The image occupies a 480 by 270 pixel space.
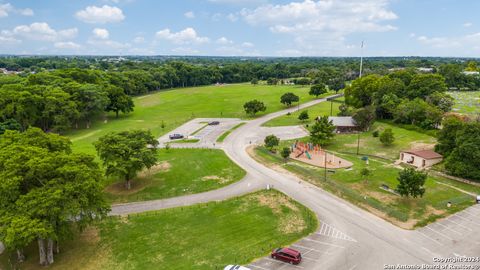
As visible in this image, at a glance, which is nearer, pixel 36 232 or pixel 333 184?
pixel 36 232

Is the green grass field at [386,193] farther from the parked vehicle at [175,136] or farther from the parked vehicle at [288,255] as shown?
the parked vehicle at [175,136]

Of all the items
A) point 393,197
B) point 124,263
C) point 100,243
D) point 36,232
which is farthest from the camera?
point 393,197

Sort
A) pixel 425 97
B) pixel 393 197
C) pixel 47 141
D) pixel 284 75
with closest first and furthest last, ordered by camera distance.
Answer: pixel 47 141
pixel 393 197
pixel 425 97
pixel 284 75

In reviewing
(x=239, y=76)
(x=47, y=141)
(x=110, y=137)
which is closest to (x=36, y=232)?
(x=47, y=141)


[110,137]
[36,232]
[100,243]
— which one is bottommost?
[100,243]

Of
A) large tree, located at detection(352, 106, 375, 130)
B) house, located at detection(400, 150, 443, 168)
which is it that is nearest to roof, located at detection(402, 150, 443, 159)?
house, located at detection(400, 150, 443, 168)

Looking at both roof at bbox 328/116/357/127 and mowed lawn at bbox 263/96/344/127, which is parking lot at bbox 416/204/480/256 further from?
mowed lawn at bbox 263/96/344/127

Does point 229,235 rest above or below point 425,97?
below

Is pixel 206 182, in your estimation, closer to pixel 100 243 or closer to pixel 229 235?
pixel 229 235
